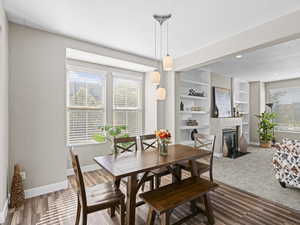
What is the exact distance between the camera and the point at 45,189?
266 cm

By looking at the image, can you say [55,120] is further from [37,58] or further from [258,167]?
[258,167]

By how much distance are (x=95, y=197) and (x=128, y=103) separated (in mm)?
2959

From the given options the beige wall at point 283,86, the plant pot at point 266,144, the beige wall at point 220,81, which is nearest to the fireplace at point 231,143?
the plant pot at point 266,144

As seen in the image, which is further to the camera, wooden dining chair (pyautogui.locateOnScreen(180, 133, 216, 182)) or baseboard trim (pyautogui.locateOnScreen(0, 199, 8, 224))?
wooden dining chair (pyautogui.locateOnScreen(180, 133, 216, 182))

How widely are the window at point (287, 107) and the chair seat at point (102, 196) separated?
7.74 metres

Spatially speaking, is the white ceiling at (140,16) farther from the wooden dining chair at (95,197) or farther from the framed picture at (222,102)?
the framed picture at (222,102)

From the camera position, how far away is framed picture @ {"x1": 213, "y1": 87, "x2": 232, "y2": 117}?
5.39 m

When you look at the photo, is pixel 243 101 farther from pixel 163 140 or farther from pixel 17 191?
pixel 17 191

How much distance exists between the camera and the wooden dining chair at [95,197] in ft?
5.01

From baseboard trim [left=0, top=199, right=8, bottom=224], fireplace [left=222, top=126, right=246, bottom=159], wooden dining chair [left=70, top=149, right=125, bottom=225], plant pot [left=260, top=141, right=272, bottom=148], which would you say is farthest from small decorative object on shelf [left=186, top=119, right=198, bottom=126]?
baseboard trim [left=0, top=199, right=8, bottom=224]

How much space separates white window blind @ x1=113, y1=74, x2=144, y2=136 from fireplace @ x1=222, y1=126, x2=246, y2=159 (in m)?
2.87

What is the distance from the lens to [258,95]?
269 inches

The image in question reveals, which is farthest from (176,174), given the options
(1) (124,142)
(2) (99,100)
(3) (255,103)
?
(3) (255,103)

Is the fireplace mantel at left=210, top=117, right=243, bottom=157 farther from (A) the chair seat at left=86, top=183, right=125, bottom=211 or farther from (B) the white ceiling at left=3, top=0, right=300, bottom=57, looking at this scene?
(A) the chair seat at left=86, top=183, right=125, bottom=211
